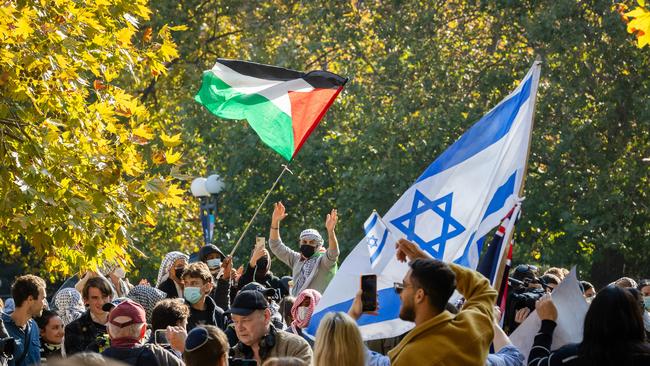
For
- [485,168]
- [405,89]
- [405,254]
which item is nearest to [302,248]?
[485,168]

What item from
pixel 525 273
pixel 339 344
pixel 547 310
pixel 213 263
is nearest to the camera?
pixel 339 344

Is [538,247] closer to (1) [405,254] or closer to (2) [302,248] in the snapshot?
A: (2) [302,248]

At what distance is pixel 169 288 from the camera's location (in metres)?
10.6

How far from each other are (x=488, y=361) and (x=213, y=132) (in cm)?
1854

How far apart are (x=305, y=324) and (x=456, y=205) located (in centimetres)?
150

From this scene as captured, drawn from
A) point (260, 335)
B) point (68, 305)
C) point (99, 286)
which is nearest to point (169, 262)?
point (68, 305)

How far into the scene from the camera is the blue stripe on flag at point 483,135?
348 inches

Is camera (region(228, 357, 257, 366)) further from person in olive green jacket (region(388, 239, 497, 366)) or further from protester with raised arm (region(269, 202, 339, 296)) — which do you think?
protester with raised arm (region(269, 202, 339, 296))

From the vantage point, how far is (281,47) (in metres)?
24.4

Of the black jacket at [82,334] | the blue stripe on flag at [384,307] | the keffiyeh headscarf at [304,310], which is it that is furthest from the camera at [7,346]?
the keffiyeh headscarf at [304,310]

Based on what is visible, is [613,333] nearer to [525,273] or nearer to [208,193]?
[525,273]

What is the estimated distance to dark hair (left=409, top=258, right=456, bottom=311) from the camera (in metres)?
5.84

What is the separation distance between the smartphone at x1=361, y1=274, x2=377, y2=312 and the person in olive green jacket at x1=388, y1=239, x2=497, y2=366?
0.44 metres

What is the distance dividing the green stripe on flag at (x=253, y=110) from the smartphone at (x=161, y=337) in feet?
14.5
